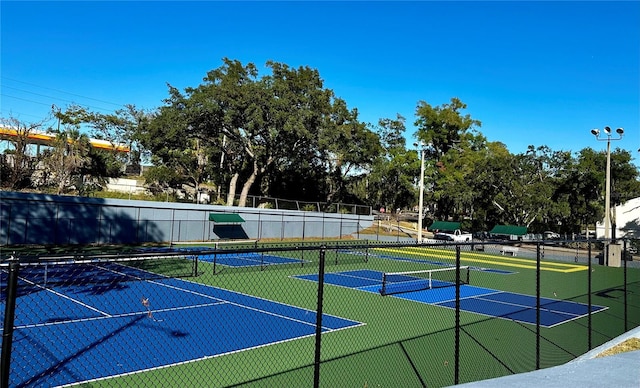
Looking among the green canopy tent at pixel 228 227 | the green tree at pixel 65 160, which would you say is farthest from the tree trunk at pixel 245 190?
the green tree at pixel 65 160

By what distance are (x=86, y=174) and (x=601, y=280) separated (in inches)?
1706

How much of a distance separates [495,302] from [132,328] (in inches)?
464

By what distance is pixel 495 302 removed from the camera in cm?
1677

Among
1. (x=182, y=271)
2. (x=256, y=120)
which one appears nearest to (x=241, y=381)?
(x=182, y=271)

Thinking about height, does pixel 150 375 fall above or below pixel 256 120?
below

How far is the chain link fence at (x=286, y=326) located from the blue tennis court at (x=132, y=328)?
4 centimetres

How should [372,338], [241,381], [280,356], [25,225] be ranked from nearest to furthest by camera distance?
1. [241,381]
2. [280,356]
3. [372,338]
4. [25,225]

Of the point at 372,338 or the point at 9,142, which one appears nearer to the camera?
the point at 372,338

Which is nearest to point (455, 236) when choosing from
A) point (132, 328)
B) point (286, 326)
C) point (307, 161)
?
point (307, 161)

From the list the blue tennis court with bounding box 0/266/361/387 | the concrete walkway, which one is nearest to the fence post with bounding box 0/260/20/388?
the concrete walkway

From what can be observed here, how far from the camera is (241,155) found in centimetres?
5562

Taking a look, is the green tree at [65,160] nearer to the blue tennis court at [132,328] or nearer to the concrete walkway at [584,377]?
the blue tennis court at [132,328]

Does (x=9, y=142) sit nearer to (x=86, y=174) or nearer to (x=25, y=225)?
(x=86, y=174)

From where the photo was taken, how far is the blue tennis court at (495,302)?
1440 cm
